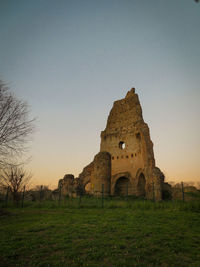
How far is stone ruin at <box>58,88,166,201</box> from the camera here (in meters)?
24.1

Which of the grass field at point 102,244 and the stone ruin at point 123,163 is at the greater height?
the stone ruin at point 123,163

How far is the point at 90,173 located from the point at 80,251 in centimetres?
2507

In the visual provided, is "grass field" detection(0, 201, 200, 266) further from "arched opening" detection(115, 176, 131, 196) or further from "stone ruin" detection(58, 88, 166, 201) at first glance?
"arched opening" detection(115, 176, 131, 196)

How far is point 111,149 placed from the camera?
1233 inches

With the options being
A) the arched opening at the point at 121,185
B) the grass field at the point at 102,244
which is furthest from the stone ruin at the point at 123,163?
the grass field at the point at 102,244

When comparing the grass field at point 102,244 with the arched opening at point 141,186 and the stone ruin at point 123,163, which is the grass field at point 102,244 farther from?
the arched opening at point 141,186

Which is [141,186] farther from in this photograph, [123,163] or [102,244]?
[102,244]

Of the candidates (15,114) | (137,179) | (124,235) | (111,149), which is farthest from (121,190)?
(124,235)

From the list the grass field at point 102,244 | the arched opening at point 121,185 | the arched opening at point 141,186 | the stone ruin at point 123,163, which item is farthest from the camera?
the arched opening at point 121,185

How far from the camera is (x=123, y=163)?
2912cm

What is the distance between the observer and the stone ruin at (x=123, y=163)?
2411 cm

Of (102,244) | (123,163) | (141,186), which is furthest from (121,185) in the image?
(102,244)

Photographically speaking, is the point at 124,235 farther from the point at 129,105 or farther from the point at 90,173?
the point at 129,105

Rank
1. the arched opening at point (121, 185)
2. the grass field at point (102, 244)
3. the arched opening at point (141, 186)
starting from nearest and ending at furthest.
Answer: the grass field at point (102, 244) < the arched opening at point (141, 186) < the arched opening at point (121, 185)
